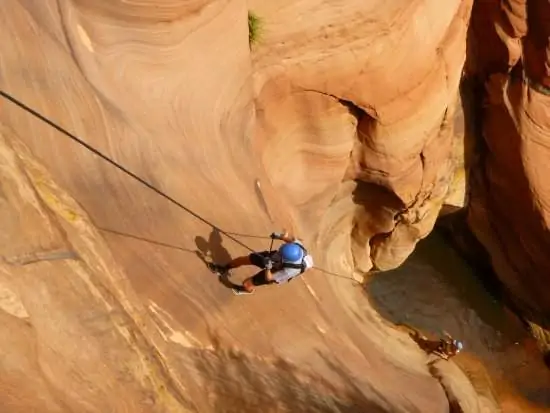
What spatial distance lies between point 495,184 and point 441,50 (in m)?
3.24

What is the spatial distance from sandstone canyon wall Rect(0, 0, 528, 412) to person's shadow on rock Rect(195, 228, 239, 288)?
2cm

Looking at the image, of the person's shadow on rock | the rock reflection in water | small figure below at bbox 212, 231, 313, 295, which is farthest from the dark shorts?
the rock reflection in water

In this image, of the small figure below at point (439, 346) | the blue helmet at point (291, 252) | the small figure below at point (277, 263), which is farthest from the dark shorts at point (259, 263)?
the small figure below at point (439, 346)

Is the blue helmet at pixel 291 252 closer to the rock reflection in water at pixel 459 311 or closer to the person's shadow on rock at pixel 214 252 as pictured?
the person's shadow on rock at pixel 214 252

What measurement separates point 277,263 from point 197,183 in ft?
3.91

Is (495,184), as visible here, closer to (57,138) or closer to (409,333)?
(409,333)

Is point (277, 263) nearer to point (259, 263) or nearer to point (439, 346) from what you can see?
point (259, 263)

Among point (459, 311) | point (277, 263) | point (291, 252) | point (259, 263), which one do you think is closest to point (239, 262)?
point (259, 263)

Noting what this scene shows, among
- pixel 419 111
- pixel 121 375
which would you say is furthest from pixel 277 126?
pixel 121 375

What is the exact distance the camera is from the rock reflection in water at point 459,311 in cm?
1169

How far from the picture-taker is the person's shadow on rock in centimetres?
636

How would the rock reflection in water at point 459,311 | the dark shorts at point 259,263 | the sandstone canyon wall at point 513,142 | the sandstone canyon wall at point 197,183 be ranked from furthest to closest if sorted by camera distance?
the rock reflection in water at point 459,311
the sandstone canyon wall at point 513,142
the dark shorts at point 259,263
the sandstone canyon wall at point 197,183

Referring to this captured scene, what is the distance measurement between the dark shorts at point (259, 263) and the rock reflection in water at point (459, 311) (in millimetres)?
5781

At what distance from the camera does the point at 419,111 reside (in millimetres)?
9023
